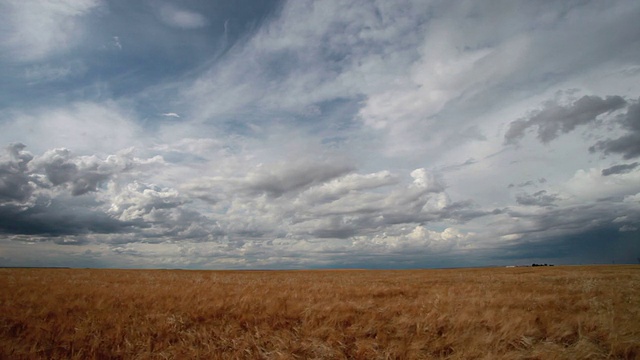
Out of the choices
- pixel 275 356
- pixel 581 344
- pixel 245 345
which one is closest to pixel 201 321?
pixel 245 345

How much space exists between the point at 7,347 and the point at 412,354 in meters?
7.46

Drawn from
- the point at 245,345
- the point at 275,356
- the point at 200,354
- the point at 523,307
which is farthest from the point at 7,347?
the point at 523,307

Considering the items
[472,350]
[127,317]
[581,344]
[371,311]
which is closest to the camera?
[472,350]

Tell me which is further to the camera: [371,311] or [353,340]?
[371,311]

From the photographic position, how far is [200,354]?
6379 mm

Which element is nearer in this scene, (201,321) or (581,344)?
(581,344)

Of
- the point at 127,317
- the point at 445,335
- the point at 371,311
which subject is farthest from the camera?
the point at 371,311

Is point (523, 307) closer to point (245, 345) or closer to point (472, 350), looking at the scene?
point (472, 350)

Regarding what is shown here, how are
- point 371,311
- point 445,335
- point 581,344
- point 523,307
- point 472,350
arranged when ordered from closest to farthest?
point 472,350 → point 581,344 → point 445,335 → point 371,311 → point 523,307

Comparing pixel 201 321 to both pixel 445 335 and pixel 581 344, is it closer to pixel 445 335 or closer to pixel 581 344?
pixel 445 335

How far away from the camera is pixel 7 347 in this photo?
239 inches

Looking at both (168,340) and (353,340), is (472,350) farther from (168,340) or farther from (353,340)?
(168,340)

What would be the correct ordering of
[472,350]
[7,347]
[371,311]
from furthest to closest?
[371,311] < [472,350] < [7,347]

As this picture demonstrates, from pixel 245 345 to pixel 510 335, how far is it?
5.78 meters
